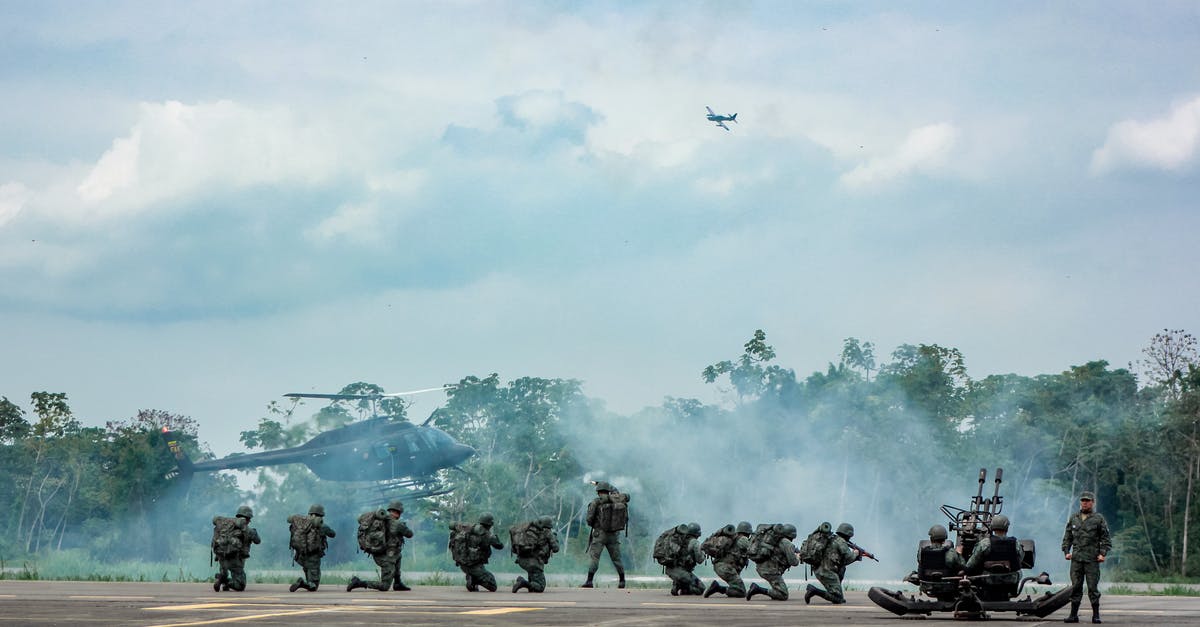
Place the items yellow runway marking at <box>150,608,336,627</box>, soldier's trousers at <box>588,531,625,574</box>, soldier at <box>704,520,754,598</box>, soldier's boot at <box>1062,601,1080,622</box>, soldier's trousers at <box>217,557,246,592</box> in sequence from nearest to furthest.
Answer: yellow runway marking at <box>150,608,336,627</box> → soldier's boot at <box>1062,601,1080,622</box> → soldier's trousers at <box>217,557,246,592</box> → soldier at <box>704,520,754,598</box> → soldier's trousers at <box>588,531,625,574</box>

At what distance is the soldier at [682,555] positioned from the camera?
27.4 metres

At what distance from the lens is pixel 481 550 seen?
2738 cm

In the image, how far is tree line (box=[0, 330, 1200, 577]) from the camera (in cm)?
6550

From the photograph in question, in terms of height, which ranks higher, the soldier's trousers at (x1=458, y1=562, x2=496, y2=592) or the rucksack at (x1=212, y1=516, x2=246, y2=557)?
the rucksack at (x1=212, y1=516, x2=246, y2=557)

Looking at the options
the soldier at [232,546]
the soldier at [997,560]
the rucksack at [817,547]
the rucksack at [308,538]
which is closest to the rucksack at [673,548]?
the rucksack at [817,547]

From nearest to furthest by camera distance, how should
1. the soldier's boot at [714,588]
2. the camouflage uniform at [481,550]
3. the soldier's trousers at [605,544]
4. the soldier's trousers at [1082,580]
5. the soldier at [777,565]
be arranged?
the soldier's trousers at [1082,580] < the soldier at [777,565] < the soldier's boot at [714,588] < the camouflage uniform at [481,550] < the soldier's trousers at [605,544]

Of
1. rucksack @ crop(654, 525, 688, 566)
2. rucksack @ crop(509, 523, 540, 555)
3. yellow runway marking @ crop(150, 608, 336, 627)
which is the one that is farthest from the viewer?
rucksack @ crop(509, 523, 540, 555)

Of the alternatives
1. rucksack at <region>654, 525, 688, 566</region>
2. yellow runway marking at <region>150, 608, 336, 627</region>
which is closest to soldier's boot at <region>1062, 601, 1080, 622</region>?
rucksack at <region>654, 525, 688, 566</region>

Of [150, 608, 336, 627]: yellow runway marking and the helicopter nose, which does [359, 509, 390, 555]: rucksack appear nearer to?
[150, 608, 336, 627]: yellow runway marking

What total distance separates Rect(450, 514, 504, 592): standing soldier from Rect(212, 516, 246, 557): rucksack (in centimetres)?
397

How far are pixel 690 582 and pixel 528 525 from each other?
3402 mm

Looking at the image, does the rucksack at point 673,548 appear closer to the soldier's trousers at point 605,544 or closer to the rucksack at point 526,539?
the soldier's trousers at point 605,544

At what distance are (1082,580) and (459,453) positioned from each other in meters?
41.2

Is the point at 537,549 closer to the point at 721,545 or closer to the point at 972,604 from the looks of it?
the point at 721,545
